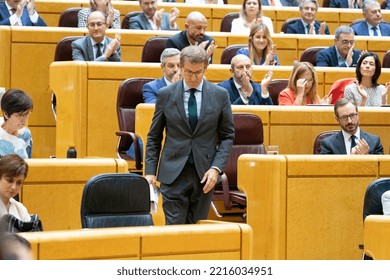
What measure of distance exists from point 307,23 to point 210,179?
196 inches

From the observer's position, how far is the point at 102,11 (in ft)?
30.6

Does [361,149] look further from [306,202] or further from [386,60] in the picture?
[386,60]

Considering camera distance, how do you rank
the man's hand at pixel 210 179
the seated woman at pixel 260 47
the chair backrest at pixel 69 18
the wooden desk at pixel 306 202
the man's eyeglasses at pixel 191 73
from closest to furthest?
the man's hand at pixel 210 179 → the man's eyeglasses at pixel 191 73 → the wooden desk at pixel 306 202 → the seated woman at pixel 260 47 → the chair backrest at pixel 69 18

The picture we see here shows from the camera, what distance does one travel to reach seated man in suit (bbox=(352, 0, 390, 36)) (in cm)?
1031

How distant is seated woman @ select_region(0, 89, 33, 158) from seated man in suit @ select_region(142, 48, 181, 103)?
5.02ft

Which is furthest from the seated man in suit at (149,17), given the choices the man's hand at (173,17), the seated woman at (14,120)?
the seated woman at (14,120)

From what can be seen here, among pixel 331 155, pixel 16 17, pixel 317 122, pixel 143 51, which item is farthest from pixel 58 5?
pixel 331 155

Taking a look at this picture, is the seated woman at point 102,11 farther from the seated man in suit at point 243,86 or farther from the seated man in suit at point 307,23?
the seated man in suit at point 243,86

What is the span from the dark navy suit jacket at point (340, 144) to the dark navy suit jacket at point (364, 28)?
3.50 m

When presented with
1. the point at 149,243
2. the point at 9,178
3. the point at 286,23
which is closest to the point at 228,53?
the point at 286,23

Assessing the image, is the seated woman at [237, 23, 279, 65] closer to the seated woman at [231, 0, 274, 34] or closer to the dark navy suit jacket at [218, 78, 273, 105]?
the dark navy suit jacket at [218, 78, 273, 105]

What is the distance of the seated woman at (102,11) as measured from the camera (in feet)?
30.2

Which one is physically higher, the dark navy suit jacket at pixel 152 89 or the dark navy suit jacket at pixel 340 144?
the dark navy suit jacket at pixel 152 89

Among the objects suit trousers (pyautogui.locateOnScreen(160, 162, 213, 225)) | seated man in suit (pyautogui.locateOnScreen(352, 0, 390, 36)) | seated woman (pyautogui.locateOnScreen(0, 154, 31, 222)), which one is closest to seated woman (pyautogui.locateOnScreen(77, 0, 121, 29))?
seated man in suit (pyautogui.locateOnScreen(352, 0, 390, 36))
